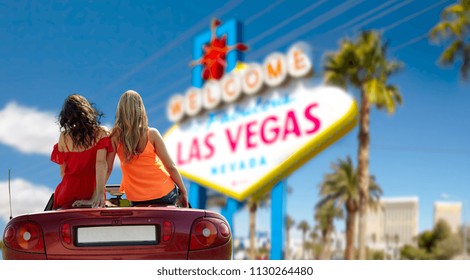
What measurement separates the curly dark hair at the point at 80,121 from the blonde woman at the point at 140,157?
0.11 m

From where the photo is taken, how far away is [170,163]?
3543 millimetres

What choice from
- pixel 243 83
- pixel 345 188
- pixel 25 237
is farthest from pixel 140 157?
pixel 345 188

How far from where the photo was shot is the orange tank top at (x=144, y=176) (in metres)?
3.47

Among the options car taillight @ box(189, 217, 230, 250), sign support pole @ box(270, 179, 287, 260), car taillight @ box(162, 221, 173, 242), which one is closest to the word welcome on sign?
sign support pole @ box(270, 179, 287, 260)

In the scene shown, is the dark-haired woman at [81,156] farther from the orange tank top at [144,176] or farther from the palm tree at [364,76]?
the palm tree at [364,76]

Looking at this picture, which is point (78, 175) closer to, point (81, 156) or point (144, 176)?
point (81, 156)

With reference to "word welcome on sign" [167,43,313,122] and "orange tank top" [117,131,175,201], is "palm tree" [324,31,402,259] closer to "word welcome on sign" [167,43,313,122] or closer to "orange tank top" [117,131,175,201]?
"word welcome on sign" [167,43,313,122]

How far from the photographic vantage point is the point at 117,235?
3.09 meters

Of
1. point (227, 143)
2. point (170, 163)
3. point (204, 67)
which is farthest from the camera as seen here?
point (204, 67)

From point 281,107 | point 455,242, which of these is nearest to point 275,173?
point 281,107

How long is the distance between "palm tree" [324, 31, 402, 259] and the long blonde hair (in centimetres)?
2654
